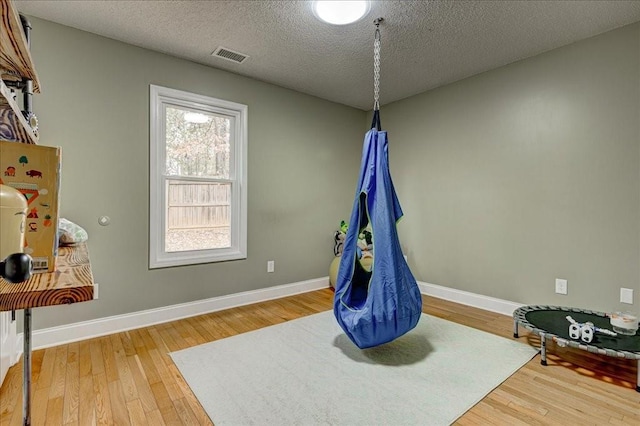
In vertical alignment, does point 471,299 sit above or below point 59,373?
above

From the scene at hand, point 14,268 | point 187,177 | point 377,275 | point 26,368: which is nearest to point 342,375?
point 377,275

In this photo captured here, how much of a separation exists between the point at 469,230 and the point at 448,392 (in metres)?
2.12

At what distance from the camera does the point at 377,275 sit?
2182mm

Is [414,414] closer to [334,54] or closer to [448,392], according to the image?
[448,392]

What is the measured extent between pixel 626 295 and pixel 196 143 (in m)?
4.06

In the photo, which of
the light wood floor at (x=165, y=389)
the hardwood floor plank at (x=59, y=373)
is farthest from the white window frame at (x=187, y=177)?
the hardwood floor plank at (x=59, y=373)

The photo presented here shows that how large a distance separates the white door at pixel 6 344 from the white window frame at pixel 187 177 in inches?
39.5

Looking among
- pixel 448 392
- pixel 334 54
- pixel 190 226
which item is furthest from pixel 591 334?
pixel 190 226

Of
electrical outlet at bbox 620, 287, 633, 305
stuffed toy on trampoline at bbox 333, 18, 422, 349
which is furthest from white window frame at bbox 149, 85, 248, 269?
electrical outlet at bbox 620, 287, 633, 305

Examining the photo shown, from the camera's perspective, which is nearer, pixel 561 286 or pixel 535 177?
pixel 561 286

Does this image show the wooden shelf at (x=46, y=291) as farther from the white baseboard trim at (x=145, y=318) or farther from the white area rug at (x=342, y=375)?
the white baseboard trim at (x=145, y=318)

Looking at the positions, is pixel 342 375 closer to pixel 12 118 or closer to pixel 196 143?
pixel 12 118

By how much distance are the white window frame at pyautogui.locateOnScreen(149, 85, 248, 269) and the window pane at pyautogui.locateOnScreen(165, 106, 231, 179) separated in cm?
6

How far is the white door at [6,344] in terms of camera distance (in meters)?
1.88
